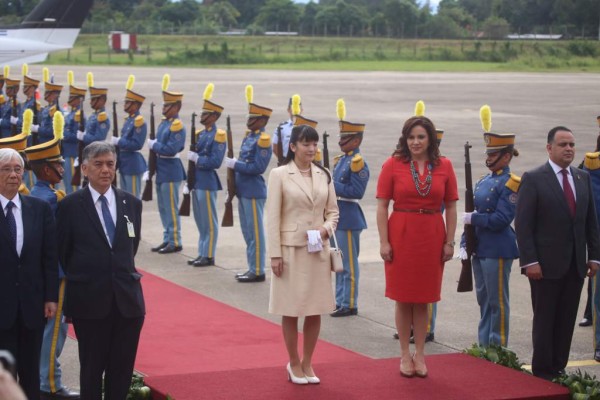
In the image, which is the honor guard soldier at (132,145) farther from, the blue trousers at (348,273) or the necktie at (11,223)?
the necktie at (11,223)

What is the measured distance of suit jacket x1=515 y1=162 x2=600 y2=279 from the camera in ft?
23.2

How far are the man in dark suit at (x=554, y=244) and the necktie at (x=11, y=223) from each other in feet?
10.2

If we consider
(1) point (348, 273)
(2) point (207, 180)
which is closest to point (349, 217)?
(1) point (348, 273)

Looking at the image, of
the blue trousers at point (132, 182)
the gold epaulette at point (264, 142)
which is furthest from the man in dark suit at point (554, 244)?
the blue trousers at point (132, 182)

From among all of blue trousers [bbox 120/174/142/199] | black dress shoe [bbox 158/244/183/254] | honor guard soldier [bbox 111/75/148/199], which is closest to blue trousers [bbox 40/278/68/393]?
black dress shoe [bbox 158/244/183/254]

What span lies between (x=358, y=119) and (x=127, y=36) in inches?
1339

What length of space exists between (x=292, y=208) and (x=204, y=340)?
234cm

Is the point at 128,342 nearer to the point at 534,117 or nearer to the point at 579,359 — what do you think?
the point at 579,359

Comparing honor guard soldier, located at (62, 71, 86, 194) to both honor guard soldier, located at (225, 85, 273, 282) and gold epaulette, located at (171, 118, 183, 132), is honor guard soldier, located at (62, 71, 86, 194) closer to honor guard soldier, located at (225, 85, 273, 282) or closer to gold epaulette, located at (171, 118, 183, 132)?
gold epaulette, located at (171, 118, 183, 132)

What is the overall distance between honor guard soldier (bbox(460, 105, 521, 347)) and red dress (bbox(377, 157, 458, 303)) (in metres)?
1.21

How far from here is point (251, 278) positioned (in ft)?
36.0

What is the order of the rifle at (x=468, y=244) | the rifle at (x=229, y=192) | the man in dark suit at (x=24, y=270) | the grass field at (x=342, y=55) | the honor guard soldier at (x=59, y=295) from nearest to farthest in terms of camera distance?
the man in dark suit at (x=24, y=270) → the honor guard soldier at (x=59, y=295) → the rifle at (x=468, y=244) → the rifle at (x=229, y=192) → the grass field at (x=342, y=55)

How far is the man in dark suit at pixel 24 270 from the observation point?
19.5ft

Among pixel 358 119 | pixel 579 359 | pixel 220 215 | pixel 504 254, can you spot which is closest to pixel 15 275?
pixel 504 254
